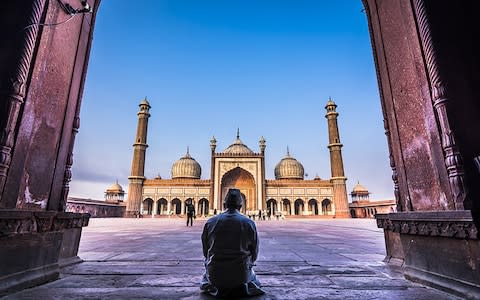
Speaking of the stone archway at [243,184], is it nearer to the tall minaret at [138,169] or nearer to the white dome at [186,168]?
the white dome at [186,168]

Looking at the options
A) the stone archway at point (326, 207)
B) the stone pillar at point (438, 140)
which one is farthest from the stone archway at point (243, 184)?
the stone pillar at point (438, 140)

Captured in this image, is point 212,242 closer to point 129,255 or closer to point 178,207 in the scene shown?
point 129,255

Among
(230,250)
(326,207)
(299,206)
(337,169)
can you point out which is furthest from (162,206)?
(230,250)

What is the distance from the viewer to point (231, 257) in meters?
1.85

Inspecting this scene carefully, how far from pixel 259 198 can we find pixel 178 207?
10.2m

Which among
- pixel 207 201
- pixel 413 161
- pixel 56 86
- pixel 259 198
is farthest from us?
pixel 207 201

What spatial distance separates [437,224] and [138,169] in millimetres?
30875

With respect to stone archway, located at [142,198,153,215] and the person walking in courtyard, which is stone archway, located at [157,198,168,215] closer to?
stone archway, located at [142,198,153,215]

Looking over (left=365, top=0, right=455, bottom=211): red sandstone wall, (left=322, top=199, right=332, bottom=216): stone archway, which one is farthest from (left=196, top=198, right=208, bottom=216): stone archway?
(left=365, top=0, right=455, bottom=211): red sandstone wall

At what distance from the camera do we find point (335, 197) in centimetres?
3017

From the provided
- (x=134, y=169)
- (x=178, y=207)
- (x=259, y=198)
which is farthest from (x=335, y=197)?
(x=134, y=169)

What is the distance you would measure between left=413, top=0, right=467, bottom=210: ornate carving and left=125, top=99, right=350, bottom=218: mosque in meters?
27.7

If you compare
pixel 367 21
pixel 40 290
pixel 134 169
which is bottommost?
pixel 40 290

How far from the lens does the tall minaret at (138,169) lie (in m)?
29.1
